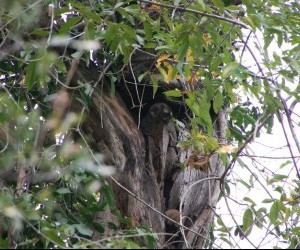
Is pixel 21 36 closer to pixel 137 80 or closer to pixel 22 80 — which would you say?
pixel 22 80

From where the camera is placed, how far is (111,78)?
9.37 ft

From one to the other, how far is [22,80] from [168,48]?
628 millimetres

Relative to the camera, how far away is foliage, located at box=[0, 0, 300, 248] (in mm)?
2404

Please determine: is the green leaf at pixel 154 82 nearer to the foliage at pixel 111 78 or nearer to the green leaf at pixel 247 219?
the foliage at pixel 111 78

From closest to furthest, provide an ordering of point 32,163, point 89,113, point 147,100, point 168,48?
1. point 32,163
2. point 168,48
3. point 89,113
4. point 147,100

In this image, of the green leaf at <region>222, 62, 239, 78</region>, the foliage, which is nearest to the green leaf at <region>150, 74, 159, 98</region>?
the foliage

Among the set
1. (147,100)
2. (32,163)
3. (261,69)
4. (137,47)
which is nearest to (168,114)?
(147,100)

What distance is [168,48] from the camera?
267 cm

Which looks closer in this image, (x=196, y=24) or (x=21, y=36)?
(x=196, y=24)

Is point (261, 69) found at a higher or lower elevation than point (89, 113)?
higher

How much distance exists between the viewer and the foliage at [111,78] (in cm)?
240

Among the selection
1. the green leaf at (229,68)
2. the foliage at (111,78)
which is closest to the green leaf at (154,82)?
the foliage at (111,78)

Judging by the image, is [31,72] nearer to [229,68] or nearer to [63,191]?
[63,191]

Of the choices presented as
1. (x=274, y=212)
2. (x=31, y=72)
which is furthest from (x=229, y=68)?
(x=31, y=72)
